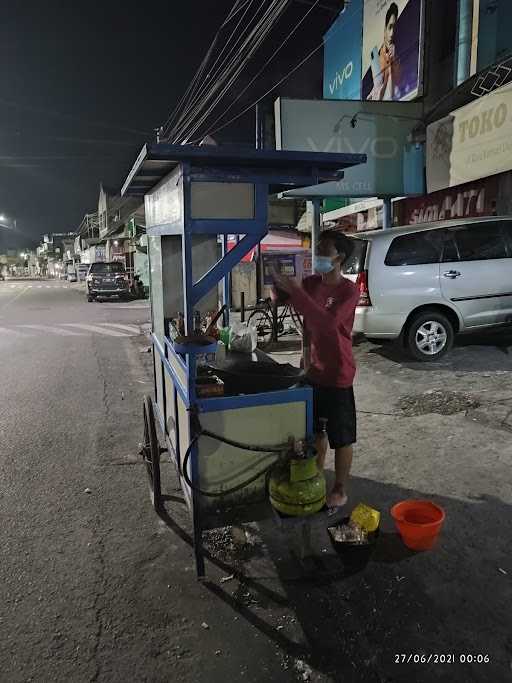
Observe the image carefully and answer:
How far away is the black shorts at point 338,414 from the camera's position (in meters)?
3.61

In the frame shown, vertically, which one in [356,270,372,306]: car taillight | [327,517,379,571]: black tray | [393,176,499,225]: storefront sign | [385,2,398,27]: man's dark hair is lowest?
[327,517,379,571]: black tray

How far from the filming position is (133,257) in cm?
3941

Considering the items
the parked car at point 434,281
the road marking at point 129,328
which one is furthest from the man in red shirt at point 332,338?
the road marking at point 129,328

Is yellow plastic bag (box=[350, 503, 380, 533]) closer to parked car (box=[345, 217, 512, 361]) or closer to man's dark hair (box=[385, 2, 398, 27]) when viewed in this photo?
parked car (box=[345, 217, 512, 361])

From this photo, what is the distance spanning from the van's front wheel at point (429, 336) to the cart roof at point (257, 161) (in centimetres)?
501

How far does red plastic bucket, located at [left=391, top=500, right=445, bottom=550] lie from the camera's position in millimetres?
3312

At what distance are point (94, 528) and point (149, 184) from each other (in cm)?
286

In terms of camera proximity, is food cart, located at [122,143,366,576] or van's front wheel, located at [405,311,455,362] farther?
van's front wheel, located at [405,311,455,362]

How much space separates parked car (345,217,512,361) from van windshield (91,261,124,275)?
18302 millimetres

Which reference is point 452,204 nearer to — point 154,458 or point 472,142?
point 472,142

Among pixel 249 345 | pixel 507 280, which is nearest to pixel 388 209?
pixel 507 280

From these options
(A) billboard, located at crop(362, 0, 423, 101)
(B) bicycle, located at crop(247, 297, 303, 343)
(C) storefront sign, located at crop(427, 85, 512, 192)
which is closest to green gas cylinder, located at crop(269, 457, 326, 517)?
(C) storefront sign, located at crop(427, 85, 512, 192)

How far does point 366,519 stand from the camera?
3.26 m

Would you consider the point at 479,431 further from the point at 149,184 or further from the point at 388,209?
the point at 388,209
